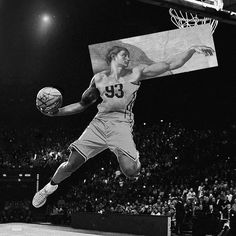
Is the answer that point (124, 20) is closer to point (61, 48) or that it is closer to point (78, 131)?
point (61, 48)

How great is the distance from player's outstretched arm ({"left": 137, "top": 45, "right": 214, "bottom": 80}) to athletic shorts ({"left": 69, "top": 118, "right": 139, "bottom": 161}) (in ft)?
3.73

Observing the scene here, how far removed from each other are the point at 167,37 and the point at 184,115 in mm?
3040

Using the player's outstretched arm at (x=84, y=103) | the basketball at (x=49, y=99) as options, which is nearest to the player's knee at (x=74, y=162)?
the player's outstretched arm at (x=84, y=103)

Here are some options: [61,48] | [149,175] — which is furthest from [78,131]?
[149,175]

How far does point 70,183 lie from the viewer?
9492 millimetres

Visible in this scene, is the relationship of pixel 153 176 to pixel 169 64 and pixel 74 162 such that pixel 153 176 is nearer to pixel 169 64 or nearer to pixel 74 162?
pixel 74 162

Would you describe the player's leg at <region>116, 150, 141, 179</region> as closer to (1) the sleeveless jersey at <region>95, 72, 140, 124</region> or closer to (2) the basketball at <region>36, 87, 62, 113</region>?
(1) the sleeveless jersey at <region>95, 72, 140, 124</region>

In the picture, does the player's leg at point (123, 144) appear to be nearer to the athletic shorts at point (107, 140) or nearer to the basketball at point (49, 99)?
the athletic shorts at point (107, 140)

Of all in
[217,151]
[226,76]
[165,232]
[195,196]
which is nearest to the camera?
[165,232]

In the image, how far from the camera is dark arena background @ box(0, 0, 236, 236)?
9273 millimetres

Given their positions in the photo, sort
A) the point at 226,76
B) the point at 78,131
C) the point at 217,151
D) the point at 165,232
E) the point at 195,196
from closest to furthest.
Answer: the point at 165,232 → the point at 78,131 → the point at 195,196 → the point at 226,76 → the point at 217,151

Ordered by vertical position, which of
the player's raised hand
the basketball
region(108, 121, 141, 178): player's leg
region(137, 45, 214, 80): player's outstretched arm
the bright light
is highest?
the bright light

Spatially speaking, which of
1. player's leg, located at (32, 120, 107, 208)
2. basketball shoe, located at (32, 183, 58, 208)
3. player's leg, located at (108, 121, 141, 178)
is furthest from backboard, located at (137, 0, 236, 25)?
basketball shoe, located at (32, 183, 58, 208)

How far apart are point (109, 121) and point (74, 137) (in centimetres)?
93
